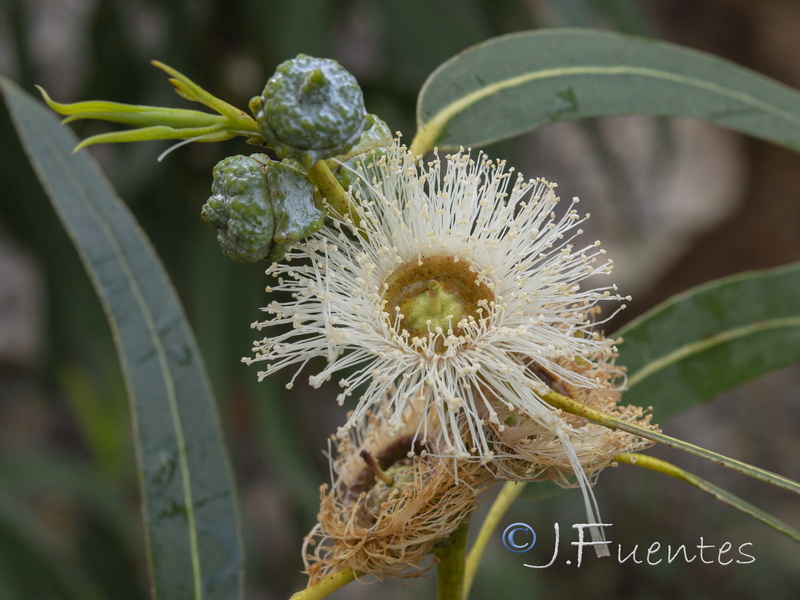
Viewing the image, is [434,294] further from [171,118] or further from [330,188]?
[171,118]

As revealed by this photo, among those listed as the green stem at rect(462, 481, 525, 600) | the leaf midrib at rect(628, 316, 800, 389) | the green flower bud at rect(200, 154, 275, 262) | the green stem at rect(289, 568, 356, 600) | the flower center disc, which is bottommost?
the green stem at rect(289, 568, 356, 600)

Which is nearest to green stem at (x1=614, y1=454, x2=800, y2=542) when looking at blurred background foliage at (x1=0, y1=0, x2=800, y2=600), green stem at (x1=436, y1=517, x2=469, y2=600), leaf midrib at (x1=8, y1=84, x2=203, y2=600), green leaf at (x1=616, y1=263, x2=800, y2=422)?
green stem at (x1=436, y1=517, x2=469, y2=600)

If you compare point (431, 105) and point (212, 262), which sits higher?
point (212, 262)

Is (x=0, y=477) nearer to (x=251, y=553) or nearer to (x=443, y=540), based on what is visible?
(x=251, y=553)

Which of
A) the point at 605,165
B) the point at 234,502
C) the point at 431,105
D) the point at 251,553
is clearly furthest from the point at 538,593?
the point at 431,105

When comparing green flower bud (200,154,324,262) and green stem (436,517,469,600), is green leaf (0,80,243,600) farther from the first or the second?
green flower bud (200,154,324,262)

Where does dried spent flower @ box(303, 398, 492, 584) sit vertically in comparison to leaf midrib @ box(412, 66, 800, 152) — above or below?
below

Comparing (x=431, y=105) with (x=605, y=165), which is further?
(x=605, y=165)

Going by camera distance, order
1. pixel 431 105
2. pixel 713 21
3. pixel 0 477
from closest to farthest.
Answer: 1. pixel 431 105
2. pixel 0 477
3. pixel 713 21
